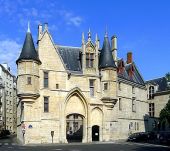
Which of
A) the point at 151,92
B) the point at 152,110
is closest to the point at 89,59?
the point at 151,92

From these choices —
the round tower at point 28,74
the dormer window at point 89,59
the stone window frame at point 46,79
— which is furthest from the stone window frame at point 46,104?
the dormer window at point 89,59

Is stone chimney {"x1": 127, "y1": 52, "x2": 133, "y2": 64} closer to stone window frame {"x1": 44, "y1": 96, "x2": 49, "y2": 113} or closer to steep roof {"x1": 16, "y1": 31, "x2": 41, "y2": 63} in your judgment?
stone window frame {"x1": 44, "y1": 96, "x2": 49, "y2": 113}

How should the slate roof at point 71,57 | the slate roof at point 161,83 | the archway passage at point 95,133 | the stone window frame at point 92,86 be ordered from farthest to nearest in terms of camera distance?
the slate roof at point 161,83
the archway passage at point 95,133
the slate roof at point 71,57
the stone window frame at point 92,86

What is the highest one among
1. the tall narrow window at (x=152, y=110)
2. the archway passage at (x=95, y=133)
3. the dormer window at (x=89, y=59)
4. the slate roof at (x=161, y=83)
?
the dormer window at (x=89, y=59)

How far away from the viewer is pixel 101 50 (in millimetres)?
53156

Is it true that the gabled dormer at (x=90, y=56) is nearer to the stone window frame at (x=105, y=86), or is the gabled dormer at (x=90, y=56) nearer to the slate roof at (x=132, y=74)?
the stone window frame at (x=105, y=86)

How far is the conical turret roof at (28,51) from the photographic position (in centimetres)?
4662

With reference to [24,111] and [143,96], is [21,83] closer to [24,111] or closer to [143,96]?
[24,111]

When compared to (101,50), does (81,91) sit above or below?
below

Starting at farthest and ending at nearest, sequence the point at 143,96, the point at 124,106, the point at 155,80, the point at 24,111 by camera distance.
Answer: the point at 155,80 → the point at 143,96 → the point at 124,106 → the point at 24,111

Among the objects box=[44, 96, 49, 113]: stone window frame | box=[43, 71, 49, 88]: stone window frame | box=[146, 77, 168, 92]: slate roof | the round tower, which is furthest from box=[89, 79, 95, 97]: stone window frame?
box=[146, 77, 168, 92]: slate roof

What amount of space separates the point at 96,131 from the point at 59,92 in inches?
331

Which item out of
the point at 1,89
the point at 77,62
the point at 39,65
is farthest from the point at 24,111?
the point at 1,89

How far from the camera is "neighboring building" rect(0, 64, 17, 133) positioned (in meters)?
90.9
